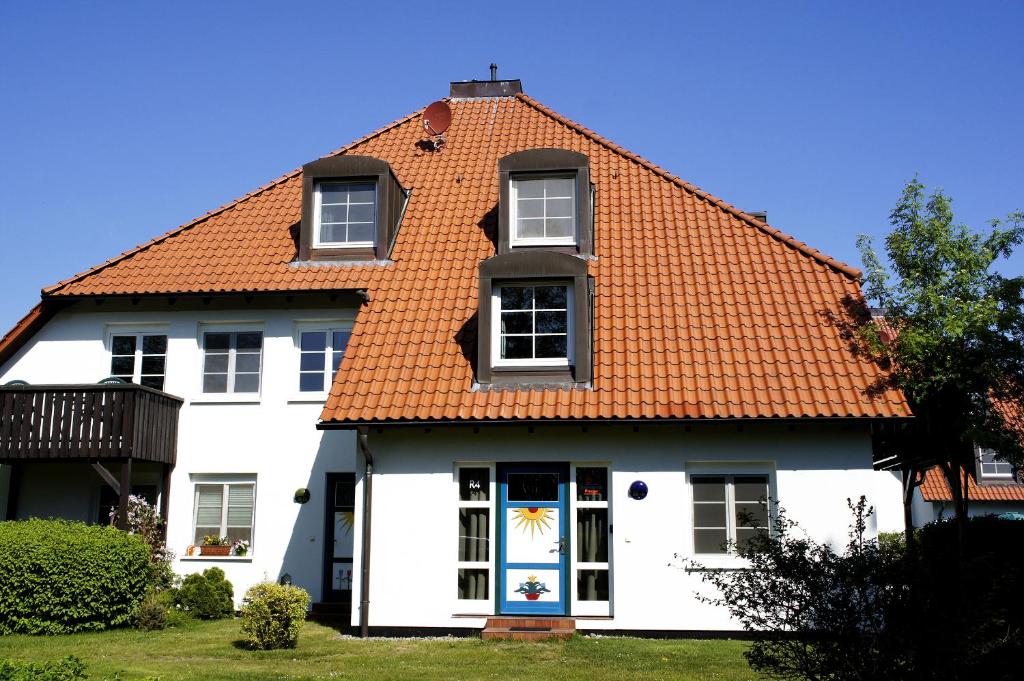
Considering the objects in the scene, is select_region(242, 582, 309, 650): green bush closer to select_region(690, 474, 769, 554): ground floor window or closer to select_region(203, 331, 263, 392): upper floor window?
select_region(203, 331, 263, 392): upper floor window

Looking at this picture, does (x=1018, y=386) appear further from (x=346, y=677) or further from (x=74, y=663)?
(x=74, y=663)

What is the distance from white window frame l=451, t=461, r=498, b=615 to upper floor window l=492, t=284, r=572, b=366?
1.89 m

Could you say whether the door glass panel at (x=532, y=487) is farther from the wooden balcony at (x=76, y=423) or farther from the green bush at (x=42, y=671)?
the green bush at (x=42, y=671)

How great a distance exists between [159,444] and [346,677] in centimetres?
836

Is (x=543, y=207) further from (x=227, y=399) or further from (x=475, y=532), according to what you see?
(x=227, y=399)

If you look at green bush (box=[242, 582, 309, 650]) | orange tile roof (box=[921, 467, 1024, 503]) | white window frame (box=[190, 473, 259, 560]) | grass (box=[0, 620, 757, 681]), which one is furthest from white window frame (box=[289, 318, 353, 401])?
orange tile roof (box=[921, 467, 1024, 503])

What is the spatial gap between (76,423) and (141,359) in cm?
230

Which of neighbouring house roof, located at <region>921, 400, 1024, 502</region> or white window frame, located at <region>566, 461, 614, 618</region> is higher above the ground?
neighbouring house roof, located at <region>921, 400, 1024, 502</region>

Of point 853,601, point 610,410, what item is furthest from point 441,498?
point 853,601

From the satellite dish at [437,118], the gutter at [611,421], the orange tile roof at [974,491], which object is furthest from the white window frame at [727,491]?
the orange tile roof at [974,491]

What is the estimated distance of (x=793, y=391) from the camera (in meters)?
16.1

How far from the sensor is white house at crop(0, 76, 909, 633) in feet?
52.6

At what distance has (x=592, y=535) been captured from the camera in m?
16.2

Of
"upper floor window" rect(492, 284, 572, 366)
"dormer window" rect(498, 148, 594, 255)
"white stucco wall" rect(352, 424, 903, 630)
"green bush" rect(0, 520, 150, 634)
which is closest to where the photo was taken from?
"white stucco wall" rect(352, 424, 903, 630)
